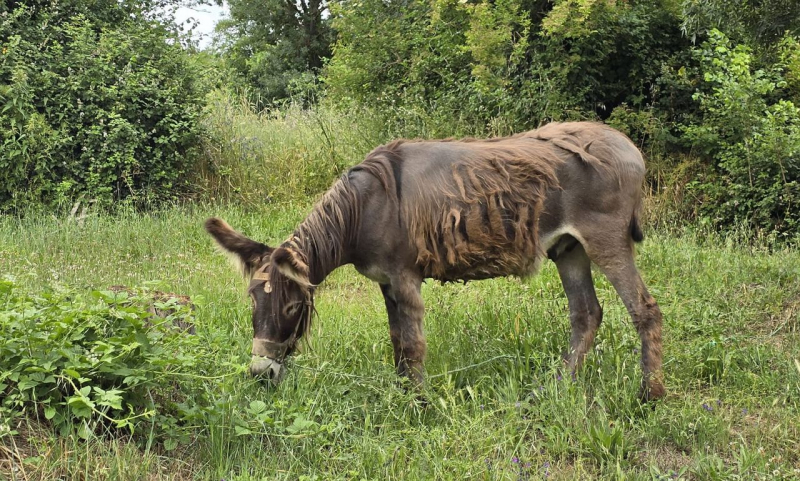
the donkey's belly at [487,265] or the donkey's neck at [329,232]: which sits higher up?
the donkey's neck at [329,232]

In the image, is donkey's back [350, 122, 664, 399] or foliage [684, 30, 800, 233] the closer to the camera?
donkey's back [350, 122, 664, 399]

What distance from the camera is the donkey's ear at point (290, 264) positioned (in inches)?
148

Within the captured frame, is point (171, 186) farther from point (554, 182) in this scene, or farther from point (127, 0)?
point (554, 182)

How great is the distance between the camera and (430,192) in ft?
14.1

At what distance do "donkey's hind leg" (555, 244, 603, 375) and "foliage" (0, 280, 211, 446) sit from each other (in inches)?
101

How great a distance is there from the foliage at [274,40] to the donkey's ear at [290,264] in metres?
20.9

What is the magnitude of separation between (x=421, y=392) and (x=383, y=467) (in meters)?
0.76

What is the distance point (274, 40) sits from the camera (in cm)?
2686

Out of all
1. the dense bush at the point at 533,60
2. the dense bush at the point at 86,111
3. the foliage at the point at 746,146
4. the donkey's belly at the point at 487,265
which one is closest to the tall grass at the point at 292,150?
the dense bush at the point at 533,60

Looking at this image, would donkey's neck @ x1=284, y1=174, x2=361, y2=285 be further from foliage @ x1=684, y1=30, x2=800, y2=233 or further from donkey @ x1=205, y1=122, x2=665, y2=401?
foliage @ x1=684, y1=30, x2=800, y2=233

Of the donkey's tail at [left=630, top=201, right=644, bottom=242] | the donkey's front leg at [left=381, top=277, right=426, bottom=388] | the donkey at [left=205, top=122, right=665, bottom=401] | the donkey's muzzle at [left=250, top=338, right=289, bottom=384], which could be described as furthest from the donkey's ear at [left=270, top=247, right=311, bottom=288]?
the donkey's tail at [left=630, top=201, right=644, bottom=242]

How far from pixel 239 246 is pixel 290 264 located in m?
0.49

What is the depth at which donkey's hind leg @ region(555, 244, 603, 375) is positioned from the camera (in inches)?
184

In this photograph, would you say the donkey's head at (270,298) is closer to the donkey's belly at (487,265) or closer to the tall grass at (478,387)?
the tall grass at (478,387)
